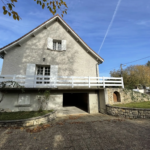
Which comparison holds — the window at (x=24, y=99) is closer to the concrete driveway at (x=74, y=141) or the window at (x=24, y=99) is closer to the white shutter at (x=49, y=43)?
the concrete driveway at (x=74, y=141)

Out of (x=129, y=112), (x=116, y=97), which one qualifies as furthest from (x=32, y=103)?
(x=116, y=97)

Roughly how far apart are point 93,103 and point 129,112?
294cm

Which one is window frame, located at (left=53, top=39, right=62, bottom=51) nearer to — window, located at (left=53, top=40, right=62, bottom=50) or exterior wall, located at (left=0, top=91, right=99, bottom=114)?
window, located at (left=53, top=40, right=62, bottom=50)

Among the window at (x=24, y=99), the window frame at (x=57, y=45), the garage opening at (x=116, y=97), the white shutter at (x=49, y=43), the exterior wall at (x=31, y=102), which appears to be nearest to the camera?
the exterior wall at (x=31, y=102)

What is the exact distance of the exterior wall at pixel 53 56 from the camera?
798 centimetres

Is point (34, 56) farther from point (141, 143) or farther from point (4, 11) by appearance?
point (141, 143)

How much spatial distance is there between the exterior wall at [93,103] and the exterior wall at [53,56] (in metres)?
2.22

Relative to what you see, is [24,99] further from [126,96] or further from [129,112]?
[126,96]

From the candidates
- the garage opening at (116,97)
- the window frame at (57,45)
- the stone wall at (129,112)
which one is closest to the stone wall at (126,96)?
the garage opening at (116,97)

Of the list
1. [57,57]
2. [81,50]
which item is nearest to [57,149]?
[57,57]

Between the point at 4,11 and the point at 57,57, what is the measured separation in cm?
626

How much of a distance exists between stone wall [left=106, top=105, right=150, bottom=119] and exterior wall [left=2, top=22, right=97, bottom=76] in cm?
397

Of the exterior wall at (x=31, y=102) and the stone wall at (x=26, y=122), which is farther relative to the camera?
the exterior wall at (x=31, y=102)

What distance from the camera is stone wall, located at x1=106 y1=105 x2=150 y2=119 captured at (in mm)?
5748
